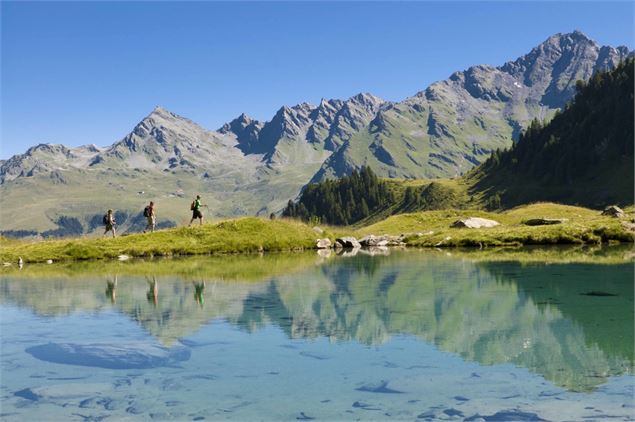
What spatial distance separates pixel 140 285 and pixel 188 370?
64.5ft

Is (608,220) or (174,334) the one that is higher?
(608,220)

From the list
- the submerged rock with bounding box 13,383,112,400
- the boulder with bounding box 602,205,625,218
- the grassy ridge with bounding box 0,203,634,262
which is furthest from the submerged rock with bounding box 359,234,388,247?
the submerged rock with bounding box 13,383,112,400

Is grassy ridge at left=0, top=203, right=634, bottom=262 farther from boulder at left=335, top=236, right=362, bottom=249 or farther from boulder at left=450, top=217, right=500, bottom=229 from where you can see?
boulder at left=450, top=217, right=500, bottom=229

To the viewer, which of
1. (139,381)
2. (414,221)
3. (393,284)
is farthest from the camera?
(414,221)

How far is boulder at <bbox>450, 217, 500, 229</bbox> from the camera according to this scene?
3452 inches

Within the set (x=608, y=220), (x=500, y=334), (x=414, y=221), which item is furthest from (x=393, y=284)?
(x=414, y=221)

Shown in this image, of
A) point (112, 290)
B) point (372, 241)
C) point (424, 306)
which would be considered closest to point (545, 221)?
point (372, 241)

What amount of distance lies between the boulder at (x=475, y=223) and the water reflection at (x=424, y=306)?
45904 millimetres

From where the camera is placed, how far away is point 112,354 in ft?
58.1

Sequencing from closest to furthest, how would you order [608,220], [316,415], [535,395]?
1. [316,415]
2. [535,395]
3. [608,220]

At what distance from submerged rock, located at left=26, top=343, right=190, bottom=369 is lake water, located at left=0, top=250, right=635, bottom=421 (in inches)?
2.7

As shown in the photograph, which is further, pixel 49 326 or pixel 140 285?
pixel 140 285

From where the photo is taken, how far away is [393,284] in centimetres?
3359

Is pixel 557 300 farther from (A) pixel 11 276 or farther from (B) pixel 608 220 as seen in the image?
(B) pixel 608 220
